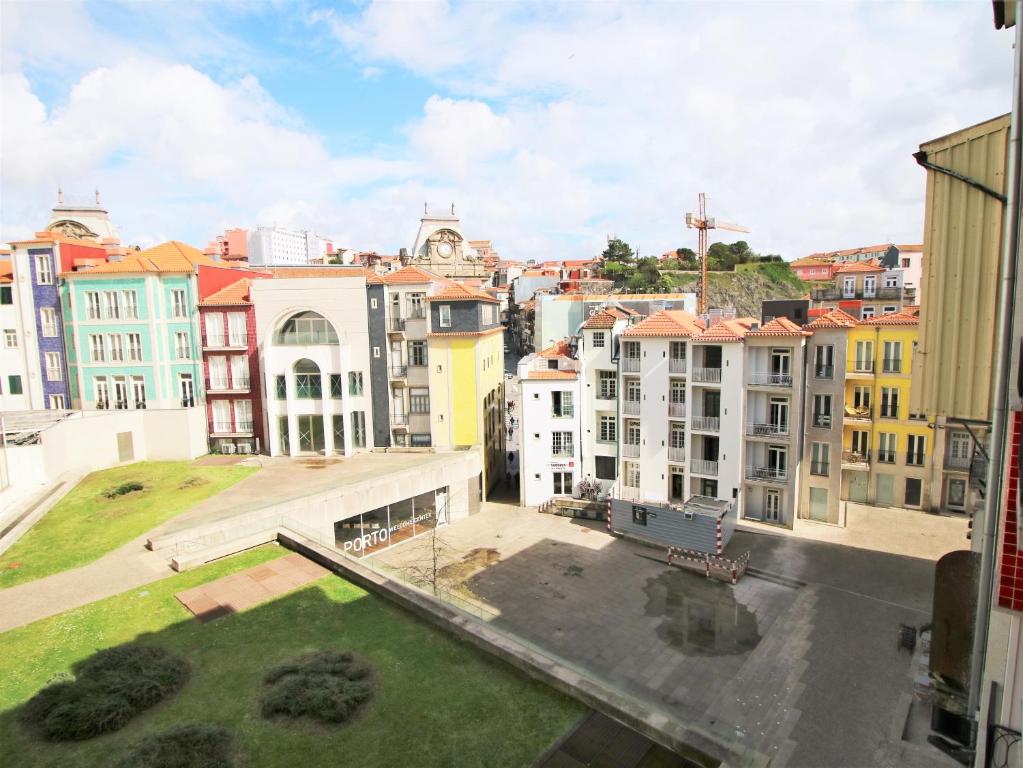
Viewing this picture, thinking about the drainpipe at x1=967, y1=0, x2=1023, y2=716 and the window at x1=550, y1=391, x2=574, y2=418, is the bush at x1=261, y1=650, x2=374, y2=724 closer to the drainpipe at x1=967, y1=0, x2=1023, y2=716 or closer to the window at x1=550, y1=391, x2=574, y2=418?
the drainpipe at x1=967, y1=0, x2=1023, y2=716

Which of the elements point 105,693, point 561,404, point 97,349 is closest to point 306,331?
point 97,349

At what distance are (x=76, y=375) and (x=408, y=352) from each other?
68.1ft

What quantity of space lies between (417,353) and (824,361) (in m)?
24.3

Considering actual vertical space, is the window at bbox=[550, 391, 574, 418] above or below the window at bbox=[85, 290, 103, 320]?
below

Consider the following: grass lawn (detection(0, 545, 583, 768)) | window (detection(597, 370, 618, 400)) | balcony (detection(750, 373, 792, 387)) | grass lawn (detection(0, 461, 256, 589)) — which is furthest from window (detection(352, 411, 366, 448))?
balcony (detection(750, 373, 792, 387))

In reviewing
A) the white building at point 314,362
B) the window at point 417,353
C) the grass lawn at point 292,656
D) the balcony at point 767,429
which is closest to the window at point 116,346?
the white building at point 314,362

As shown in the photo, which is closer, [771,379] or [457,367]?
[771,379]

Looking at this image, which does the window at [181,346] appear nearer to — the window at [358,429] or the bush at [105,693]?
the window at [358,429]

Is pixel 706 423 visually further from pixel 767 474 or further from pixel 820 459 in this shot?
pixel 820 459

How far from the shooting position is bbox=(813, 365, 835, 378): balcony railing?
112ft

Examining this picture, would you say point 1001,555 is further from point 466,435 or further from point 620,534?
point 466,435

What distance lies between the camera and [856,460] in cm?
3762

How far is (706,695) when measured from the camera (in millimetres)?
19672

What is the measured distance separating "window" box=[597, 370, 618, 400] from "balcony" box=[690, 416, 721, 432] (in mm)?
5044
